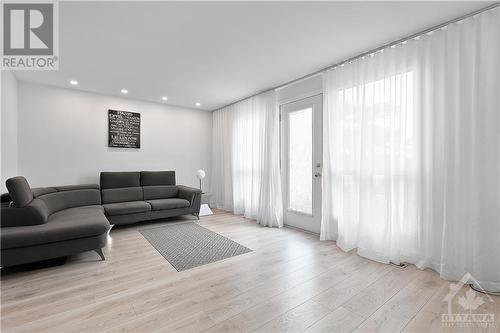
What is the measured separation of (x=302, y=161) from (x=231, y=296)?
8.47 ft

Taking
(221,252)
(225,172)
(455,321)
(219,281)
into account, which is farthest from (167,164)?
(455,321)

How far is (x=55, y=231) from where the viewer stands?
2.45 m

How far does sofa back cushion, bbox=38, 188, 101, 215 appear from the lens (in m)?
3.37

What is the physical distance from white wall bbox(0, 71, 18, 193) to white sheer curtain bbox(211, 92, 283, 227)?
3716mm

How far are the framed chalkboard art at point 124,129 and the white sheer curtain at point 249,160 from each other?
6.15 feet

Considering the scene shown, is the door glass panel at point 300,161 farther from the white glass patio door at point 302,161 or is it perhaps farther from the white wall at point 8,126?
the white wall at point 8,126

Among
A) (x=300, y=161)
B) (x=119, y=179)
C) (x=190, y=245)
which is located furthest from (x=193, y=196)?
(x=300, y=161)

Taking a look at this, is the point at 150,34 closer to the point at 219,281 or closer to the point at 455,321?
the point at 219,281

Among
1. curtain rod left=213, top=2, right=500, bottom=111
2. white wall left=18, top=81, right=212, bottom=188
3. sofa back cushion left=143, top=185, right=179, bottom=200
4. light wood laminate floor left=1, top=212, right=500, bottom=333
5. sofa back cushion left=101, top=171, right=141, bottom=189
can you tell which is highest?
curtain rod left=213, top=2, right=500, bottom=111

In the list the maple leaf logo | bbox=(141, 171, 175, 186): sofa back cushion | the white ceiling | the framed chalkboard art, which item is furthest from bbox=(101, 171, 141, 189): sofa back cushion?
the maple leaf logo

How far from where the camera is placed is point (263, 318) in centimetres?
169

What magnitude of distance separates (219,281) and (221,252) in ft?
2.40

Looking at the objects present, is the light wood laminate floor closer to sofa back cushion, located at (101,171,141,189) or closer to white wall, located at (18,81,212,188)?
sofa back cushion, located at (101,171,141,189)

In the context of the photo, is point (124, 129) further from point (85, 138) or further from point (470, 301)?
point (470, 301)
